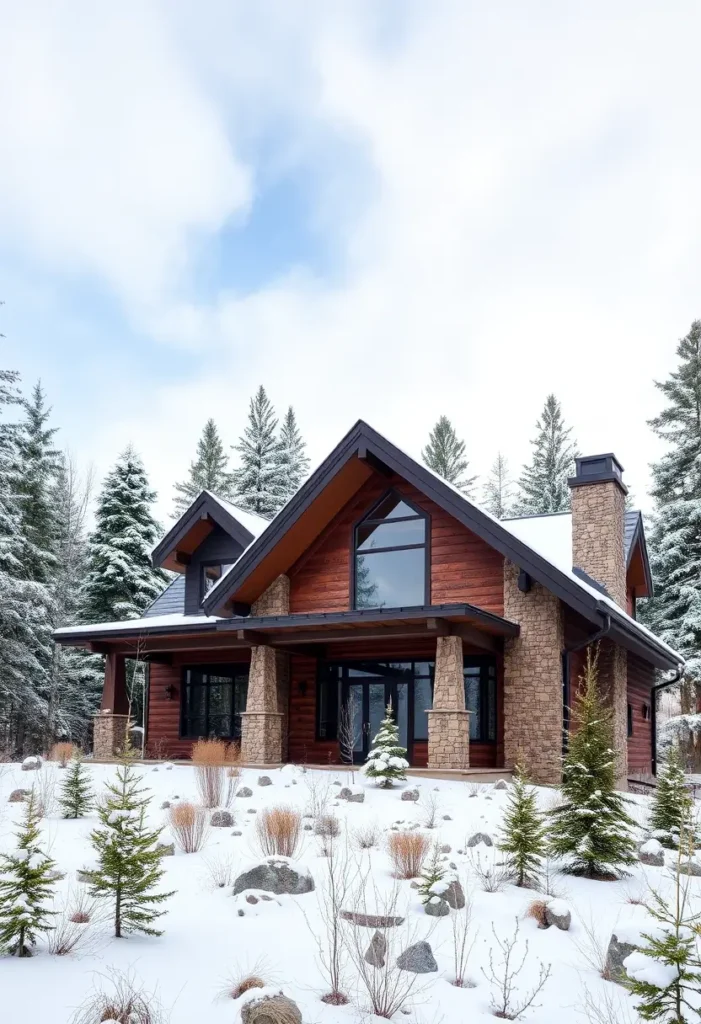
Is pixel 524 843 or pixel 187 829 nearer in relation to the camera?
pixel 524 843

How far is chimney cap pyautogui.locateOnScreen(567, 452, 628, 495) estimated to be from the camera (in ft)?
59.0

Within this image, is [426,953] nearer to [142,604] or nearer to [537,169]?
[537,169]

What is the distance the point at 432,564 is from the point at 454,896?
380 inches

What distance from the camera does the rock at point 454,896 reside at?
295 inches

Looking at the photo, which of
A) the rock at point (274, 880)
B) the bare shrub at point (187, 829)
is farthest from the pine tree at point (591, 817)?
the bare shrub at point (187, 829)

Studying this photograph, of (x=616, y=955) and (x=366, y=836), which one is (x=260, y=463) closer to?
(x=366, y=836)

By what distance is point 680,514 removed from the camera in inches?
1120

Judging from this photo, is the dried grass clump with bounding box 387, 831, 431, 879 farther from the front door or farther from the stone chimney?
the stone chimney

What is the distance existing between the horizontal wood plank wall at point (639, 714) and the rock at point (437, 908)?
13.4m

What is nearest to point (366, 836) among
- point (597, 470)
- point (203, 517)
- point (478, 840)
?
point (478, 840)

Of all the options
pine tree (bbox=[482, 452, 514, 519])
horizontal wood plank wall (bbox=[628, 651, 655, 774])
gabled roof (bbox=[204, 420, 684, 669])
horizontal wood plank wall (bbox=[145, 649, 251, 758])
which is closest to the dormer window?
gabled roof (bbox=[204, 420, 684, 669])

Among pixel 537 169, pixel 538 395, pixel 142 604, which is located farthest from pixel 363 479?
pixel 538 395

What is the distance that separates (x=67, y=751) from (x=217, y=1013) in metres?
11.1

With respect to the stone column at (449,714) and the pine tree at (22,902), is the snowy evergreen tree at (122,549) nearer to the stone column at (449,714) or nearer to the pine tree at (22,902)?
the stone column at (449,714)
